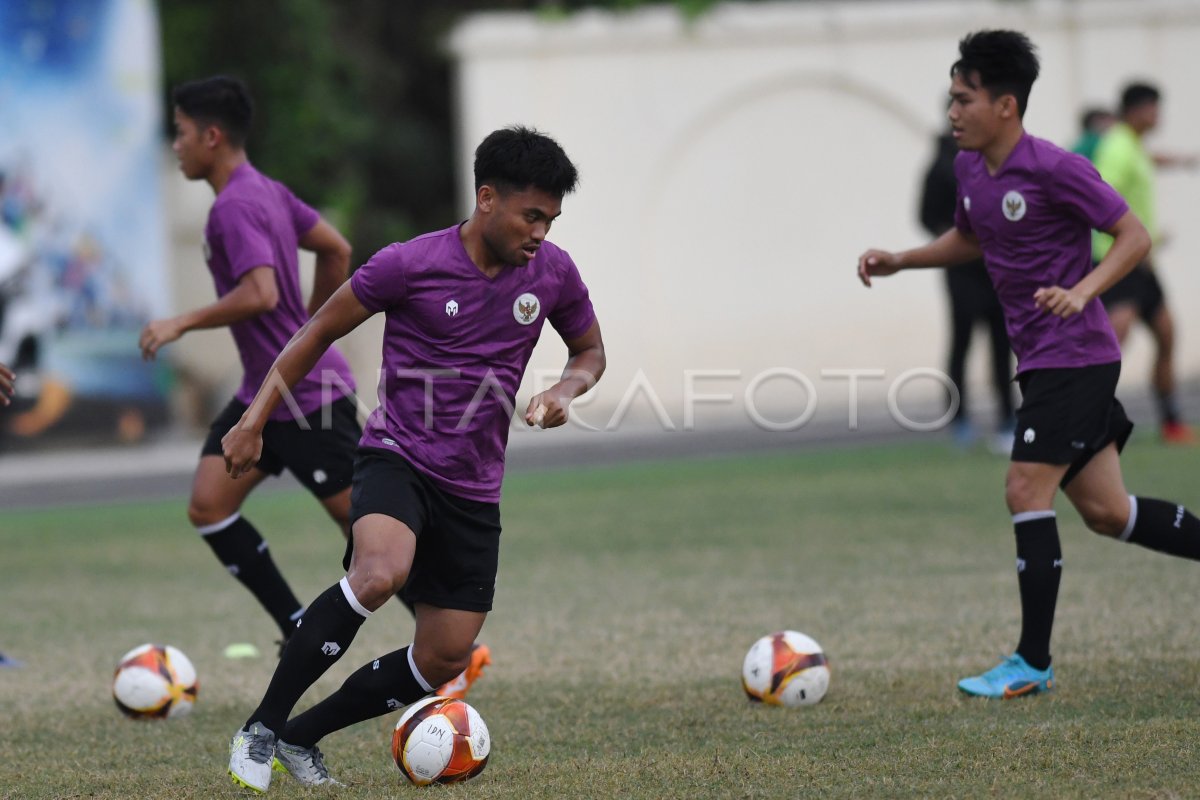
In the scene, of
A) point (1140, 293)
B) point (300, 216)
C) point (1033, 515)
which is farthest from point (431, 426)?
point (1140, 293)

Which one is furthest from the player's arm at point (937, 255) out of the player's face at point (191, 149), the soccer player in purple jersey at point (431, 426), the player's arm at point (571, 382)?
the player's face at point (191, 149)

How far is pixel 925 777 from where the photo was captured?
15.3 ft

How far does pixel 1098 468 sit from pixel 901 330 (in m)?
15.1

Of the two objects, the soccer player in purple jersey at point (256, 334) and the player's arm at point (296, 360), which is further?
the soccer player in purple jersey at point (256, 334)

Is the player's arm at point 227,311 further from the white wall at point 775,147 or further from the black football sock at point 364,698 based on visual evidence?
the white wall at point 775,147

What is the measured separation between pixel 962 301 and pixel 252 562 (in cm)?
801

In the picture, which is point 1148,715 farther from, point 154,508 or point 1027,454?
point 154,508

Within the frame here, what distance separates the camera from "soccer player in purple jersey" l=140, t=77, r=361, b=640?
6426 mm

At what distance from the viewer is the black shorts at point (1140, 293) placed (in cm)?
1205

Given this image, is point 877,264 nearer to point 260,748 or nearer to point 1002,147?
point 1002,147

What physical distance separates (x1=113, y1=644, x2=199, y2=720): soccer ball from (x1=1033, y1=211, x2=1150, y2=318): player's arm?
3299mm

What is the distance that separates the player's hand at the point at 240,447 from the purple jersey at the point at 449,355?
1.26ft

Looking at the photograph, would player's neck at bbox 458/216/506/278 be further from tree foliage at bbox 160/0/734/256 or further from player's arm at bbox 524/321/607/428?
tree foliage at bbox 160/0/734/256

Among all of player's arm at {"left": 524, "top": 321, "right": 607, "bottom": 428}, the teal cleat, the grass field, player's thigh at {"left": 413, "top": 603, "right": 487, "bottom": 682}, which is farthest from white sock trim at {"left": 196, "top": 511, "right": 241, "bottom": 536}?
the teal cleat
